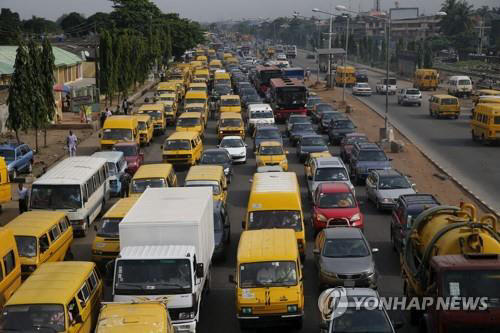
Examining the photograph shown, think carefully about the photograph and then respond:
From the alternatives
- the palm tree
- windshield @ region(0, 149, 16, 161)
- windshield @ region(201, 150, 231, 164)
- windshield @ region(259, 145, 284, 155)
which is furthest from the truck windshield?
the palm tree

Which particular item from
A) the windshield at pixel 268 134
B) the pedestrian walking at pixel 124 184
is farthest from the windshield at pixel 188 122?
the pedestrian walking at pixel 124 184

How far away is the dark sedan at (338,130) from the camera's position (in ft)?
137

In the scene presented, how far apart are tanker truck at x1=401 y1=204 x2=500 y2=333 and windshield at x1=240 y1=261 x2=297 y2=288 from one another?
8.38ft

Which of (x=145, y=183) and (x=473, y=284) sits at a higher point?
(x=473, y=284)

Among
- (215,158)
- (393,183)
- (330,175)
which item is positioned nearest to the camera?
(393,183)

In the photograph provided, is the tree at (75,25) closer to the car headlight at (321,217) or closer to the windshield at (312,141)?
the windshield at (312,141)

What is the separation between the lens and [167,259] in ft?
48.4

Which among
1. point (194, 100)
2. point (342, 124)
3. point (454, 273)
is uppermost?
point (194, 100)

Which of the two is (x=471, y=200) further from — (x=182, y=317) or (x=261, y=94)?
(x=261, y=94)

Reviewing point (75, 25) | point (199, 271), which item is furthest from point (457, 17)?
point (199, 271)

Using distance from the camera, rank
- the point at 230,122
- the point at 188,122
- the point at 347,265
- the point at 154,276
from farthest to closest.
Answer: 1. the point at 188,122
2. the point at 230,122
3. the point at 347,265
4. the point at 154,276

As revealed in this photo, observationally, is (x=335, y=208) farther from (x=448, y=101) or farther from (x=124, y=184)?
(x=448, y=101)

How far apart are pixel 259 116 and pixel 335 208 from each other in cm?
2328

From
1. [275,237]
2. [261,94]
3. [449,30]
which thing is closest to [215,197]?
[275,237]
